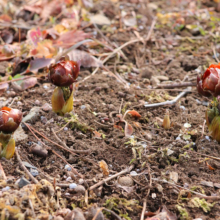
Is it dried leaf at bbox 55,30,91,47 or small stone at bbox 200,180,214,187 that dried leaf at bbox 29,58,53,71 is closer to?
dried leaf at bbox 55,30,91,47

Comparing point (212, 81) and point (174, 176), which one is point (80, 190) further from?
point (212, 81)

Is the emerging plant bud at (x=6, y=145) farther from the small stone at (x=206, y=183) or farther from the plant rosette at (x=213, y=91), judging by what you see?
the plant rosette at (x=213, y=91)

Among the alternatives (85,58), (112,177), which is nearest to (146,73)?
(85,58)

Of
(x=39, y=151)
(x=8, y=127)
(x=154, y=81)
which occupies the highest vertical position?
(x=8, y=127)

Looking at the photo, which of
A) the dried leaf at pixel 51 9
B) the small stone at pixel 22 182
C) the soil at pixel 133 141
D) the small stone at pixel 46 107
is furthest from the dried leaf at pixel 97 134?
the dried leaf at pixel 51 9

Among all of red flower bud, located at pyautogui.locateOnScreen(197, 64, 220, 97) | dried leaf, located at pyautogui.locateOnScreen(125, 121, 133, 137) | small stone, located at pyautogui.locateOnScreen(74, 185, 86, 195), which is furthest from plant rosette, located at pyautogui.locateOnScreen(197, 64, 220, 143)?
small stone, located at pyautogui.locateOnScreen(74, 185, 86, 195)
